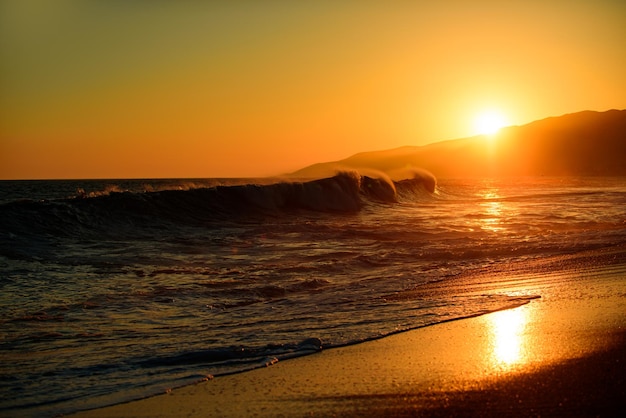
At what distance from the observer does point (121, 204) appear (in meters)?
19.5

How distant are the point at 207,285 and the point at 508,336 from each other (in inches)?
194

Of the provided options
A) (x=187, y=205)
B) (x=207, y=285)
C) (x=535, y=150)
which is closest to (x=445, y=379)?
(x=207, y=285)

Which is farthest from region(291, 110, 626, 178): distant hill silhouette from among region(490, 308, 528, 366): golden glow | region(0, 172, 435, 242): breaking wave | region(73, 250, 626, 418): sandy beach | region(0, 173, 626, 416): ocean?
region(73, 250, 626, 418): sandy beach

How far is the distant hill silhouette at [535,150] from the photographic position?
508 feet

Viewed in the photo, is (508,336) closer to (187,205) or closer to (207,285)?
(207,285)

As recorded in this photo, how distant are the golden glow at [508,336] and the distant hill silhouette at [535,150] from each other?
5482 inches

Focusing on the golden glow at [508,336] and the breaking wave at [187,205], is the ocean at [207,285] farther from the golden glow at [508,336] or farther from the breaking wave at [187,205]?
the golden glow at [508,336]

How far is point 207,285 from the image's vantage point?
9.04m

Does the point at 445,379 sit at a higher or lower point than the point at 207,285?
lower

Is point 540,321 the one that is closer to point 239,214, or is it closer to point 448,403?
point 448,403

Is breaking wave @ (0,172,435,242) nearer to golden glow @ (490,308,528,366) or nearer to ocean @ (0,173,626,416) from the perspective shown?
ocean @ (0,173,626,416)

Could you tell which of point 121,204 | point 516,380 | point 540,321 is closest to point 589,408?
point 516,380

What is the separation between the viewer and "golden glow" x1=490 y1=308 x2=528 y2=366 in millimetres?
4711

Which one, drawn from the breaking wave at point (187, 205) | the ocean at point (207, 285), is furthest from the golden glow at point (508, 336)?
the breaking wave at point (187, 205)
